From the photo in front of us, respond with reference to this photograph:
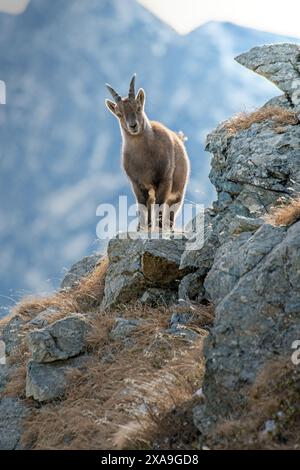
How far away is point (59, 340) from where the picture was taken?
41.9 ft

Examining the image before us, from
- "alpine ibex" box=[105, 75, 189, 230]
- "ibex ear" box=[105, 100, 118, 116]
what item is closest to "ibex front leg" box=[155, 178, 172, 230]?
"alpine ibex" box=[105, 75, 189, 230]

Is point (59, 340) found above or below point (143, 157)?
below

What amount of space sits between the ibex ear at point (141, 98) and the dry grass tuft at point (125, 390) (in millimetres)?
5800

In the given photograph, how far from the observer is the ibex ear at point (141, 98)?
16922 millimetres

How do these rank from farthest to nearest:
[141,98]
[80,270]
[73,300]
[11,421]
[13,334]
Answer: [80,270], [141,98], [73,300], [13,334], [11,421]

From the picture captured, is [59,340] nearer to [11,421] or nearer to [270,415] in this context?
[11,421]

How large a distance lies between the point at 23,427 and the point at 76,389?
1.08 m

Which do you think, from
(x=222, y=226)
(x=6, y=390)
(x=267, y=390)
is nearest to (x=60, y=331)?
(x=6, y=390)

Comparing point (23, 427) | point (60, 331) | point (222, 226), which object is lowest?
point (23, 427)

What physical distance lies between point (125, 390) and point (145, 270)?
3703 millimetres

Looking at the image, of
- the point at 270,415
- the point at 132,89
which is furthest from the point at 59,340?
the point at 132,89

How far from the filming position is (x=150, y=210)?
17141mm

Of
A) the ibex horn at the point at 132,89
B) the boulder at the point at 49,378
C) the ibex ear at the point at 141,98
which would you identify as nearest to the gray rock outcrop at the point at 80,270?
the ibex ear at the point at 141,98
